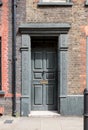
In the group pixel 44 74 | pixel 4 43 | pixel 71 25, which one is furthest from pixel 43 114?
pixel 71 25

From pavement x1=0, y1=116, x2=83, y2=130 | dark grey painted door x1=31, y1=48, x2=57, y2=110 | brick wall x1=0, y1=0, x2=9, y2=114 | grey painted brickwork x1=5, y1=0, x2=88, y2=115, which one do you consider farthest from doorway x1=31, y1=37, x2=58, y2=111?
brick wall x1=0, y1=0, x2=9, y2=114

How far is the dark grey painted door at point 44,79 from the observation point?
34.2 ft

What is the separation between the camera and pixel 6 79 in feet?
33.0

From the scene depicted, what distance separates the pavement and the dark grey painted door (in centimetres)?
73

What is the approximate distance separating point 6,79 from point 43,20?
2191 millimetres

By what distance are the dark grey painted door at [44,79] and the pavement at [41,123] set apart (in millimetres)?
727

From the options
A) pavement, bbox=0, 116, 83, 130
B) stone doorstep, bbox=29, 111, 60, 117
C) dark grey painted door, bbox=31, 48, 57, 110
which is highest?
dark grey painted door, bbox=31, 48, 57, 110

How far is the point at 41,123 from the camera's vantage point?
905 cm

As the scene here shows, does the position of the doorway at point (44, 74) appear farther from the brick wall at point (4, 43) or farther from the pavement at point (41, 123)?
the brick wall at point (4, 43)

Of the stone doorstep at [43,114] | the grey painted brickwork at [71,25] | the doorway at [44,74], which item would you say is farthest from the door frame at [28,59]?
the doorway at [44,74]

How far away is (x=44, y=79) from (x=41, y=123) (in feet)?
6.04

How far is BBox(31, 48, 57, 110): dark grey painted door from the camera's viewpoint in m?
10.4

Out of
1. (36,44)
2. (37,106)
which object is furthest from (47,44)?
(37,106)

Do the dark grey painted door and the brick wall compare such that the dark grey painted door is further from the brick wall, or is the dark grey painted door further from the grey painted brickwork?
the brick wall
